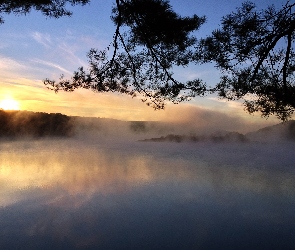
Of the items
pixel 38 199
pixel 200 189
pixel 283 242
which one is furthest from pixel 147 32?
pixel 200 189

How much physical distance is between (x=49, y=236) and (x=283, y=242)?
430cm

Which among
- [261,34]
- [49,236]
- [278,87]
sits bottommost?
[49,236]

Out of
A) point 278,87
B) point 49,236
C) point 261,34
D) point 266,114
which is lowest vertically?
point 49,236

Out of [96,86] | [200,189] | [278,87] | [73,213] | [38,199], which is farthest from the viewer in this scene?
[200,189]

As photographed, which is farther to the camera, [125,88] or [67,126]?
[67,126]

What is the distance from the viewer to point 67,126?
41656 millimetres

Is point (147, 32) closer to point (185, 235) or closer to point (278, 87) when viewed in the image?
point (278, 87)

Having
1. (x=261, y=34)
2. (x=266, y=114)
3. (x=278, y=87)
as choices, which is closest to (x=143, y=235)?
(x=266, y=114)

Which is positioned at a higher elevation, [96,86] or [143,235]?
[96,86]

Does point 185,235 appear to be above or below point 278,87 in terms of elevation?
below

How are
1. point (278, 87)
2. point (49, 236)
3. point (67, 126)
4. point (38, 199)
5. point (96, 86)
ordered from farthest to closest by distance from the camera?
point (67, 126), point (38, 199), point (49, 236), point (96, 86), point (278, 87)

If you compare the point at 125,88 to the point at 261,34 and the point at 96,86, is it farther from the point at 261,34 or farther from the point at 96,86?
the point at 261,34

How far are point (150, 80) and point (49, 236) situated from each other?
3367 millimetres

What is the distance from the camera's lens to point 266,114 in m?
3.96
